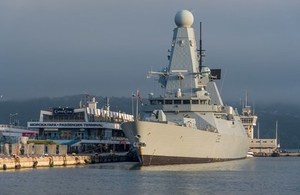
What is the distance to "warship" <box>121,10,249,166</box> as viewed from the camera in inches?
3450

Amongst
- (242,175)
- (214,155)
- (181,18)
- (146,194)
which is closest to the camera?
(146,194)

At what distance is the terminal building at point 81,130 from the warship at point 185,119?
31.4 metres

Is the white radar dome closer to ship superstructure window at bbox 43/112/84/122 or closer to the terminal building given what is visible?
the terminal building

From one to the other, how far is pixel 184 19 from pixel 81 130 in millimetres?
44280

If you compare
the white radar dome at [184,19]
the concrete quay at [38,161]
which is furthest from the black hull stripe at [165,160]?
the white radar dome at [184,19]

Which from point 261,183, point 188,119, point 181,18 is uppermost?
point 181,18

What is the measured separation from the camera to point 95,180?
72125 millimetres

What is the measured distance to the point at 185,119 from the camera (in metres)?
95.4

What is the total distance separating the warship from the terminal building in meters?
31.4

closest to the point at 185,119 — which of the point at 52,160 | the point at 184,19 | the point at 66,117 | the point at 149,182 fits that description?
the point at 52,160

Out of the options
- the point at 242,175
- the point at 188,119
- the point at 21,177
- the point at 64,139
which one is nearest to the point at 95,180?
the point at 21,177

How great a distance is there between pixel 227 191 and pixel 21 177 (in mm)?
22055

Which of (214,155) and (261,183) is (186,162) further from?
(261,183)

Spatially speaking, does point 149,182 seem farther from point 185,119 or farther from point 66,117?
point 66,117
